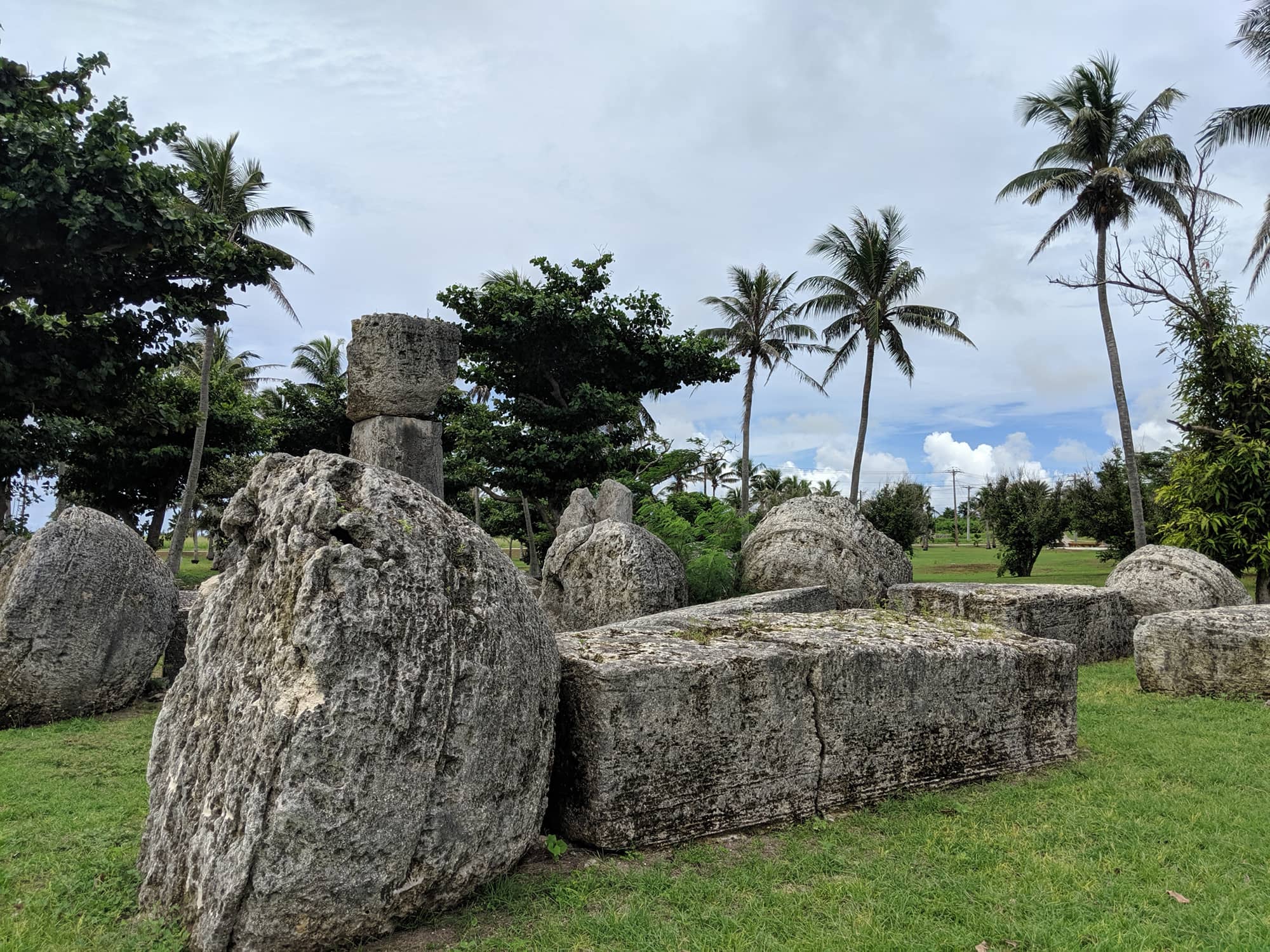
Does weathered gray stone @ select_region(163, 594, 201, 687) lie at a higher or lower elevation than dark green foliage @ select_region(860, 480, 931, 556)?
lower

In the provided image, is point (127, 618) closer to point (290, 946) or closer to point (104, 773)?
point (104, 773)

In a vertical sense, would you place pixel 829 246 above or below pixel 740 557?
above

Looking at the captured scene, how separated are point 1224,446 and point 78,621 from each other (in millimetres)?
21504

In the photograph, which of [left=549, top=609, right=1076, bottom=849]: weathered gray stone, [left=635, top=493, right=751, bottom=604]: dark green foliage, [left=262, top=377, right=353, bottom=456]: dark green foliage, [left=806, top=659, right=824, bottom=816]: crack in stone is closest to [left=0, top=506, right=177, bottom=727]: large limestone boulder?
[left=549, top=609, right=1076, bottom=849]: weathered gray stone

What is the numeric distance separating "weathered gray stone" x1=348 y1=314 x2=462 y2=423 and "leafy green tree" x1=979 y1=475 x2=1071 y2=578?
30570mm

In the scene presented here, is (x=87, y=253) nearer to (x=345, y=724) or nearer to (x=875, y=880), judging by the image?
(x=345, y=724)

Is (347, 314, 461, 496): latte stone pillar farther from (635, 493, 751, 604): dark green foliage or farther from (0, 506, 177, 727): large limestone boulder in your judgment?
(635, 493, 751, 604): dark green foliage

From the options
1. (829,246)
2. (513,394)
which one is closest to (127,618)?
(513,394)

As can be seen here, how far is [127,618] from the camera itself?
845 cm

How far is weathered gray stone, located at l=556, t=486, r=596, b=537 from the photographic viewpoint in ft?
48.5

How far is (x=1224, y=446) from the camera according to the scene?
18.1 meters

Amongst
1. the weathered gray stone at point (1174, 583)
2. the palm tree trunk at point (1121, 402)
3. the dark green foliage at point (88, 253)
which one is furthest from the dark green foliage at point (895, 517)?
the dark green foliage at point (88, 253)

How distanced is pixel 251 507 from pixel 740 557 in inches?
375

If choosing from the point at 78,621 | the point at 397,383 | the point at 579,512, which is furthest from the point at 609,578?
the point at 78,621
